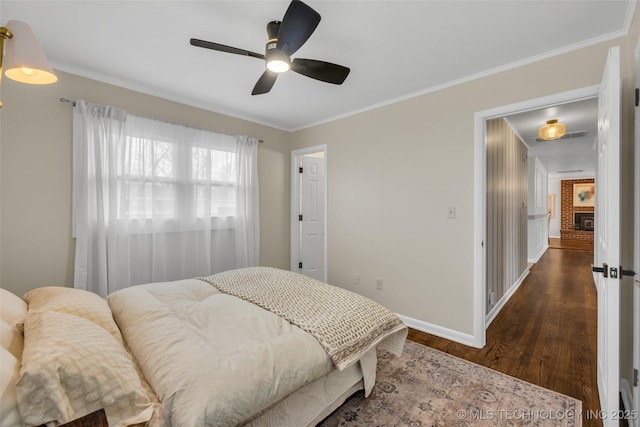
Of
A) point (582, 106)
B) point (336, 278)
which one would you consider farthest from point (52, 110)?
point (582, 106)

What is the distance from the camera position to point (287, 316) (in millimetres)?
1603

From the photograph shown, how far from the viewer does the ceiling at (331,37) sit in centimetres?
170

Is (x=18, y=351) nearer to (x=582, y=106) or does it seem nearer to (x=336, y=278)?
(x=336, y=278)

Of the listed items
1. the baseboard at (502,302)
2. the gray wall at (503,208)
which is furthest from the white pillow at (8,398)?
the gray wall at (503,208)

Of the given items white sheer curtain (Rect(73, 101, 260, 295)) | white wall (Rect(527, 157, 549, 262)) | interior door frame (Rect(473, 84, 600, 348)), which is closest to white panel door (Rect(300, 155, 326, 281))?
white sheer curtain (Rect(73, 101, 260, 295))

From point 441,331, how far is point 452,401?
1.02 meters

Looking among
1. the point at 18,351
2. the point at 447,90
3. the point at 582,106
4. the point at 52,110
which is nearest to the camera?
the point at 18,351

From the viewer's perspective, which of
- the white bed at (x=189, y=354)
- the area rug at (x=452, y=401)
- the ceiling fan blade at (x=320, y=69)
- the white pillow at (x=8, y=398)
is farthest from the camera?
the ceiling fan blade at (x=320, y=69)

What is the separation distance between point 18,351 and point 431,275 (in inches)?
114

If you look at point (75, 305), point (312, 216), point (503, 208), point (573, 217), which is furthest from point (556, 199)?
point (75, 305)

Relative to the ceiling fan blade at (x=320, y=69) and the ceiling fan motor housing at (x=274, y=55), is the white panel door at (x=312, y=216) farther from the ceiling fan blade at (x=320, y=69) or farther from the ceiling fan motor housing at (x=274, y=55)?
the ceiling fan motor housing at (x=274, y=55)

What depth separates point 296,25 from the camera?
57.4 inches

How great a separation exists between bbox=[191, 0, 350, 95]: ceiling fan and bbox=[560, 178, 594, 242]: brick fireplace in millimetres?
11176

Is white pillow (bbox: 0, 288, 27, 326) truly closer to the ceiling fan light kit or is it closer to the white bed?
the white bed
